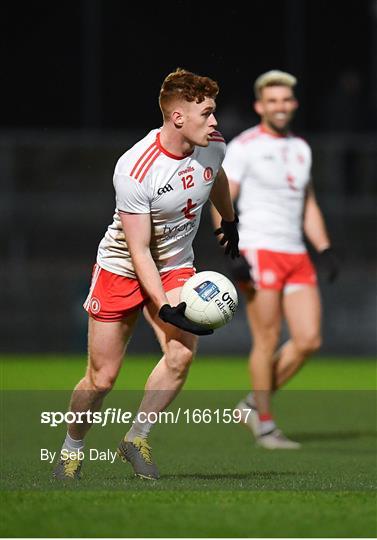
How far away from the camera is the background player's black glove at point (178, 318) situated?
25.1 feet

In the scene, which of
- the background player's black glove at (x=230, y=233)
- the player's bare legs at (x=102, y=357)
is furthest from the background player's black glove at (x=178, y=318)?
the background player's black glove at (x=230, y=233)

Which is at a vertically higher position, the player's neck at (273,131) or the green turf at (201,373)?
the player's neck at (273,131)

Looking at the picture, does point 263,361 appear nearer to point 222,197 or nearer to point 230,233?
point 230,233

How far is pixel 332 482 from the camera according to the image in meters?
8.01

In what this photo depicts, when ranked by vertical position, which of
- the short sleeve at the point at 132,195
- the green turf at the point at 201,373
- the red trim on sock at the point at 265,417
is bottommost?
the green turf at the point at 201,373

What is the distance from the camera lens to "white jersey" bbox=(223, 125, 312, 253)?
439 inches

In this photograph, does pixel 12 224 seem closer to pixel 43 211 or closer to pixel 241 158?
pixel 43 211

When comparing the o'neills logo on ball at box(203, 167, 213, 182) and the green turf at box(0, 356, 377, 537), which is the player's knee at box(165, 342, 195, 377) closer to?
the green turf at box(0, 356, 377, 537)

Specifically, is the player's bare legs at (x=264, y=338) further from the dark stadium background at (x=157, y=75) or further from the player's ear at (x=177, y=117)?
the dark stadium background at (x=157, y=75)

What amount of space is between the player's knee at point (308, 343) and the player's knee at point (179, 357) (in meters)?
3.04

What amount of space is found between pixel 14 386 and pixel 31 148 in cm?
636

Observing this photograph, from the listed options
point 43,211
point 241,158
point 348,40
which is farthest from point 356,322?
point 241,158

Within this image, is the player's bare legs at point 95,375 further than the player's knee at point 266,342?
No

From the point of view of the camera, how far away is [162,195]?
7918 millimetres
